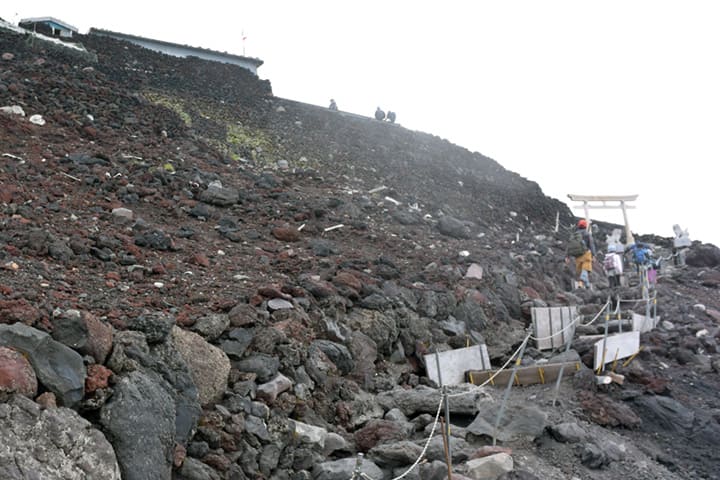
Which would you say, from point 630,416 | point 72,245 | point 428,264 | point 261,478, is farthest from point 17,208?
point 630,416

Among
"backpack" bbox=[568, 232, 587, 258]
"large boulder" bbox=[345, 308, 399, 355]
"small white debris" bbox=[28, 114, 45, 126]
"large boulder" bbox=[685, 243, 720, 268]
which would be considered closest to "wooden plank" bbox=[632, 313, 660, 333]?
"backpack" bbox=[568, 232, 587, 258]

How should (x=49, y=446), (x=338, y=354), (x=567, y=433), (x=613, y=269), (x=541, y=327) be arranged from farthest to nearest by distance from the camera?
(x=613, y=269) → (x=541, y=327) → (x=338, y=354) → (x=567, y=433) → (x=49, y=446)

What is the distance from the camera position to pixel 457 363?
851 centimetres

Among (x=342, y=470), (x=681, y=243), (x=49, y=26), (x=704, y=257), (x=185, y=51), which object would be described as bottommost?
(x=342, y=470)

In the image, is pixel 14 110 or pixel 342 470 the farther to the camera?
pixel 14 110

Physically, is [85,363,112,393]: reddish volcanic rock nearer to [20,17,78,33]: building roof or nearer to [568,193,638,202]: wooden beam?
[568,193,638,202]: wooden beam

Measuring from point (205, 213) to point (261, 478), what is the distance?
5.79 m

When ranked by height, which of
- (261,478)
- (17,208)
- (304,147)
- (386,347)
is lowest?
Result: (261,478)

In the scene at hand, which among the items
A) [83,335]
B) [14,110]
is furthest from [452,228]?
[83,335]

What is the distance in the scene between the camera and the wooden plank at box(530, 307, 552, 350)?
9883 millimetres

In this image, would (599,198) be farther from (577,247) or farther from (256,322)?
(256,322)

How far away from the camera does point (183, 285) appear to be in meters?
6.95

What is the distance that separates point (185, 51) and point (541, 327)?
20.9 meters

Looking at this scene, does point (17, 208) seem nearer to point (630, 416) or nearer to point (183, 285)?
point (183, 285)
